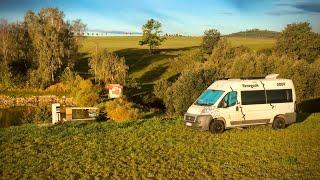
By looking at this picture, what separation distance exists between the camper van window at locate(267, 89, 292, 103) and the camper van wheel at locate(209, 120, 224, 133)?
3.20 meters

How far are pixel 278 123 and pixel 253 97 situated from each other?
222cm

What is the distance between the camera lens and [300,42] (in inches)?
3521

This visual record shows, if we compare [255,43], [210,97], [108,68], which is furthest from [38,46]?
[255,43]

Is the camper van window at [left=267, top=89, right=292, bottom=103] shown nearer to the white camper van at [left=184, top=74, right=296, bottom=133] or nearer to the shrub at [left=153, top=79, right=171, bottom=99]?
the white camper van at [left=184, top=74, right=296, bottom=133]

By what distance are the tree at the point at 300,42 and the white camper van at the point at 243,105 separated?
64.5 m

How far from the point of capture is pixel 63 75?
3041 inches

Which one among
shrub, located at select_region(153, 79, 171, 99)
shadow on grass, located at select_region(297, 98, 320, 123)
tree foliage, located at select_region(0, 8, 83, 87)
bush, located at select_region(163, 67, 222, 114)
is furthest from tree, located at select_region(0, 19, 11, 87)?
shadow on grass, located at select_region(297, 98, 320, 123)

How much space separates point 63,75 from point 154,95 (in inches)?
746

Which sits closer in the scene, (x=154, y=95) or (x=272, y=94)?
(x=272, y=94)

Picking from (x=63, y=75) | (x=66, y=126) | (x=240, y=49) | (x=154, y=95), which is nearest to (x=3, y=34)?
(x=63, y=75)

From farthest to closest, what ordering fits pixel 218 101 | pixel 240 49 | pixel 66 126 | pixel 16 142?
pixel 240 49 → pixel 66 126 → pixel 218 101 → pixel 16 142

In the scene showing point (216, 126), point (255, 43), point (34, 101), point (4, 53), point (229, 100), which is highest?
point (255, 43)

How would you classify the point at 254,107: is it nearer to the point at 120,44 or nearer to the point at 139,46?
the point at 139,46

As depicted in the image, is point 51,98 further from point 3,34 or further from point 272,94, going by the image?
point 272,94
